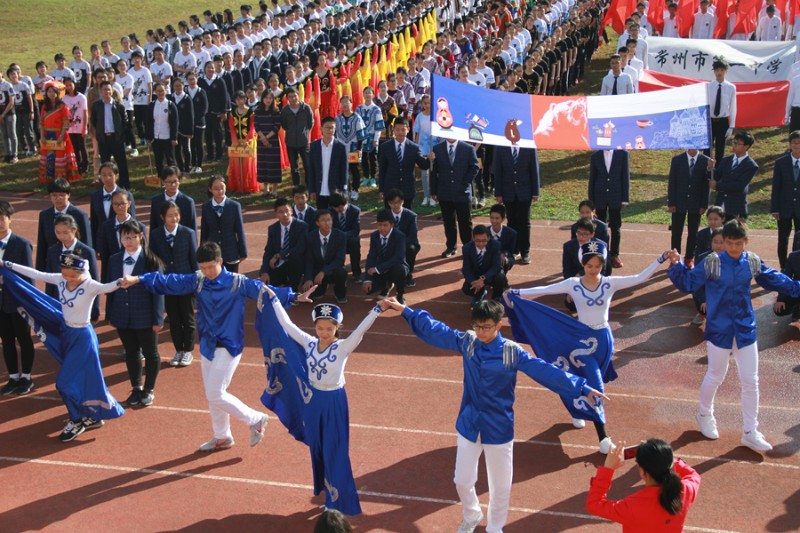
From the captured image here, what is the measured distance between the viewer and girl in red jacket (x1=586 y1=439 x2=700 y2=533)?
541 centimetres

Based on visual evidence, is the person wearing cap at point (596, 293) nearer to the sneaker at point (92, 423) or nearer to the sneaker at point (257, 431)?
the sneaker at point (257, 431)

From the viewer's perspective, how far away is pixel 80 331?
29.2 feet

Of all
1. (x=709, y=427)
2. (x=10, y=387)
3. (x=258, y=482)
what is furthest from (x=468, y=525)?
(x=10, y=387)

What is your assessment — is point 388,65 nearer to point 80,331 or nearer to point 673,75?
point 673,75

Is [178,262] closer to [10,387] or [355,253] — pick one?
[10,387]

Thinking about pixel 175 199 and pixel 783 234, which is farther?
pixel 783 234

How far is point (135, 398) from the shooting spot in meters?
9.75

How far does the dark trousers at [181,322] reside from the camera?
10.7 metres

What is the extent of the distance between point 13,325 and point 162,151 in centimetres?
876

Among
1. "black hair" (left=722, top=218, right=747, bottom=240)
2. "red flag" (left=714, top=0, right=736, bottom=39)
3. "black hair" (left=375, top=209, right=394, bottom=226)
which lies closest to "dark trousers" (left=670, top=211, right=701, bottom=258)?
"black hair" (left=375, top=209, right=394, bottom=226)

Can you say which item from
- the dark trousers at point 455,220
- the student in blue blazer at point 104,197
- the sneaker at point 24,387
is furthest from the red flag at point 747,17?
the sneaker at point 24,387

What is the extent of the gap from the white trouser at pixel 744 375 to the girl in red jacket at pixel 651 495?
10.2 feet

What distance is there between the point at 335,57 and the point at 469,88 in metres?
8.08

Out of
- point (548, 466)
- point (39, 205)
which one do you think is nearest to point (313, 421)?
point (548, 466)
